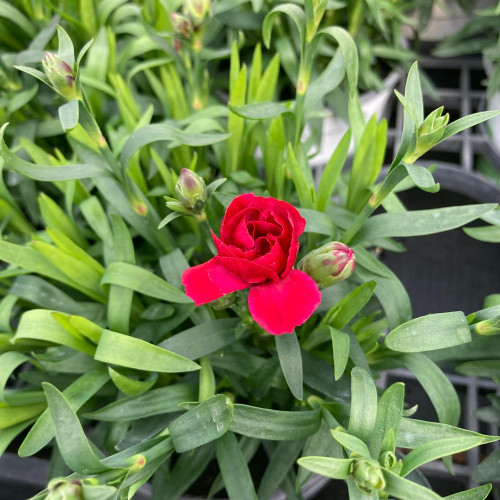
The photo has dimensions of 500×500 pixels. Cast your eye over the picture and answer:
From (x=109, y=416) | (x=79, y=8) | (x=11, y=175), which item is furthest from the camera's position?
(x=79, y=8)

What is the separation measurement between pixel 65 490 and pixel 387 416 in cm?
27

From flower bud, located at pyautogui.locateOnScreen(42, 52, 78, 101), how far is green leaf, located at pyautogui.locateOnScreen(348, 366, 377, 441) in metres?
0.39

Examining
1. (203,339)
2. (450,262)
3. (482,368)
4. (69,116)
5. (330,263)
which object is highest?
(69,116)

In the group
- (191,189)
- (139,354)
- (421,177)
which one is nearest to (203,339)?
(139,354)

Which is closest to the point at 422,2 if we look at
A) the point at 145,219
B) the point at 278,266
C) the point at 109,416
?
the point at 145,219

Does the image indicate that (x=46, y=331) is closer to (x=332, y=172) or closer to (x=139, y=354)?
(x=139, y=354)

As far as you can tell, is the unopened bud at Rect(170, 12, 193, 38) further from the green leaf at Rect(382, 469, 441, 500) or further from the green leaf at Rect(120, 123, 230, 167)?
the green leaf at Rect(382, 469, 441, 500)

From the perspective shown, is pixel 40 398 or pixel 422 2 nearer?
pixel 40 398

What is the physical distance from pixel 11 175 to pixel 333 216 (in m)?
0.50

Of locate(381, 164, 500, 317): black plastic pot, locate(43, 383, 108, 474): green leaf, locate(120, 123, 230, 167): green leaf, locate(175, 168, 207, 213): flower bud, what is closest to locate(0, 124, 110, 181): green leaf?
locate(120, 123, 230, 167): green leaf

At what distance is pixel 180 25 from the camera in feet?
2.16

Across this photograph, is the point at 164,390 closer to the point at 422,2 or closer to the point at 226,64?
the point at 226,64

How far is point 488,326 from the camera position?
482mm

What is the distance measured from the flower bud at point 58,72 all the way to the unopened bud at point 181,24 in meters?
0.21
